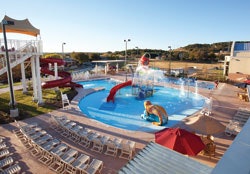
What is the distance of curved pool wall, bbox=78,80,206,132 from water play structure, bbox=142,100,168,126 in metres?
0.32

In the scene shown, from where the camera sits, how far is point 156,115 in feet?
38.1

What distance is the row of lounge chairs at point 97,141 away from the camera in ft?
23.9

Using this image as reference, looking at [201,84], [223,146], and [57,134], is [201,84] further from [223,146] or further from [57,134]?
[57,134]

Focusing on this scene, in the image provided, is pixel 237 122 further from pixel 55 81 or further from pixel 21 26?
pixel 21 26

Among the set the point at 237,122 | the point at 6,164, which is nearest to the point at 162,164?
the point at 6,164

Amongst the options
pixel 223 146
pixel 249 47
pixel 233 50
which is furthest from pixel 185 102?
pixel 249 47

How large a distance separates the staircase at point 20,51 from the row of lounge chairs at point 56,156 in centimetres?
564

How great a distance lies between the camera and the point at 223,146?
8039 millimetres

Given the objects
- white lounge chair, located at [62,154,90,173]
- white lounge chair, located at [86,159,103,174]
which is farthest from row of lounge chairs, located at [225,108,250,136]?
white lounge chair, located at [62,154,90,173]

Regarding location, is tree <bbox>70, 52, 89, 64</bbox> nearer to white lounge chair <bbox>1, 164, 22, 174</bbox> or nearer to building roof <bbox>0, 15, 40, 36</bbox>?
building roof <bbox>0, 15, 40, 36</bbox>

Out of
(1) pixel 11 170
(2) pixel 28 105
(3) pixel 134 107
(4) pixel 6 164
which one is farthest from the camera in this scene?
(3) pixel 134 107

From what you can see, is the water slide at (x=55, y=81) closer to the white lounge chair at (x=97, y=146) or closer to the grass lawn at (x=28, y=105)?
the grass lawn at (x=28, y=105)

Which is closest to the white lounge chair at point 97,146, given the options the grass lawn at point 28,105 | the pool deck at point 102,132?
the pool deck at point 102,132

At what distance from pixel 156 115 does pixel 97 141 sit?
5.17m
